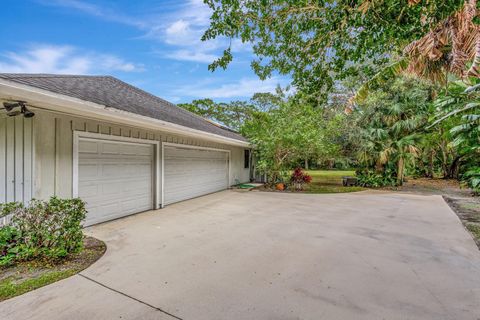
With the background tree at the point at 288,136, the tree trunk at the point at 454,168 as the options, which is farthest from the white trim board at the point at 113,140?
the tree trunk at the point at 454,168

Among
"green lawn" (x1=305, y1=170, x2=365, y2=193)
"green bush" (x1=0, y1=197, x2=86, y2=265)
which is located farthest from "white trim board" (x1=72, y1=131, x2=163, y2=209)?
"green lawn" (x1=305, y1=170, x2=365, y2=193)

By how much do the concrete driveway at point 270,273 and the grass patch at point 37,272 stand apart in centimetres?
16

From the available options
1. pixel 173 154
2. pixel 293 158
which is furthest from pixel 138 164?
pixel 293 158

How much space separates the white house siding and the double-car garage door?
2.91 ft

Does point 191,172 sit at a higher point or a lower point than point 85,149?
lower

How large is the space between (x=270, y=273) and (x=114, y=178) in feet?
14.8

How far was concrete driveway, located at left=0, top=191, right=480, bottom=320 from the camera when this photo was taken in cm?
253

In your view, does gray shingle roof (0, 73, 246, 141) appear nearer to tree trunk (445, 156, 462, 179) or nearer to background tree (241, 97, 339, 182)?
background tree (241, 97, 339, 182)

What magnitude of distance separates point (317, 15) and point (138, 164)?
545 cm

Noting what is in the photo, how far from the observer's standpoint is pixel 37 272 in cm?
331

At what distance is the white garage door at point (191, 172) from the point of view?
8.16 metres

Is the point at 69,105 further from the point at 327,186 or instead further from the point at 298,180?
the point at 327,186

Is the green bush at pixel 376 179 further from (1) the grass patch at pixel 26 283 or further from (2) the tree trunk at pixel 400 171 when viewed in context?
(1) the grass patch at pixel 26 283

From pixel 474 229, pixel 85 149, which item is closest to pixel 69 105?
pixel 85 149
